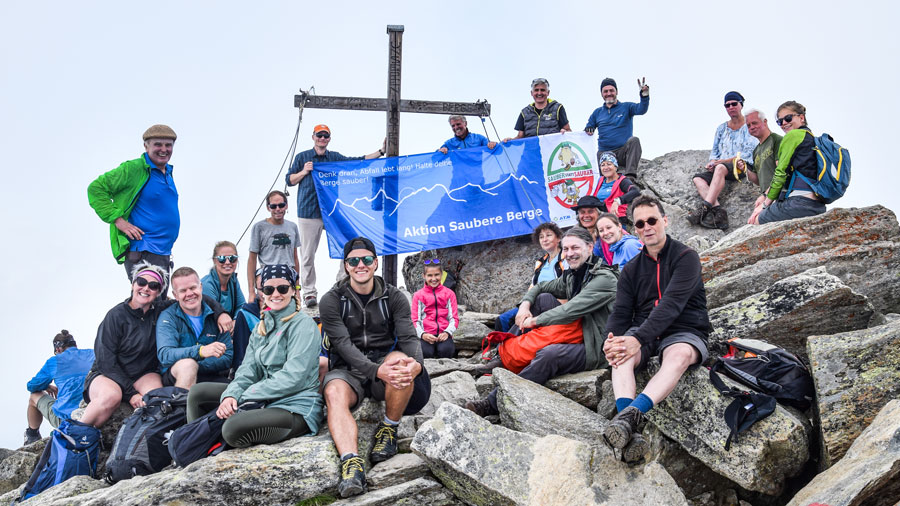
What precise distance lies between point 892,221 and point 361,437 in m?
7.37

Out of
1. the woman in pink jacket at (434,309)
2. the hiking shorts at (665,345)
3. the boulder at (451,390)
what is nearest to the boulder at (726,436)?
the hiking shorts at (665,345)

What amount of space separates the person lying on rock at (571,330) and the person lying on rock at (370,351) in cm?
85

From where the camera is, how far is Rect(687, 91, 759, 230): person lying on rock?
11.7 meters

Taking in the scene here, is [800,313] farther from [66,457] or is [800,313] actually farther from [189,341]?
[66,457]

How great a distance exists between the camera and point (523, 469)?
16.0ft

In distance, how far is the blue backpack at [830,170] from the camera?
8.67 meters

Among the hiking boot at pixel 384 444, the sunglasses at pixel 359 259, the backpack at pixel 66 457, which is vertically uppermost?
the sunglasses at pixel 359 259

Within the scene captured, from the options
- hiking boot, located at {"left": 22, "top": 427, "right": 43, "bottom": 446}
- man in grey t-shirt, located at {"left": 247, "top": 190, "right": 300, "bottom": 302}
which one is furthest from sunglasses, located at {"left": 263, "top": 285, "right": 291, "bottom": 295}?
hiking boot, located at {"left": 22, "top": 427, "right": 43, "bottom": 446}

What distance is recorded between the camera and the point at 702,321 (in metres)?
5.43

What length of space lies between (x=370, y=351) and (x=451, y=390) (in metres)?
1.50

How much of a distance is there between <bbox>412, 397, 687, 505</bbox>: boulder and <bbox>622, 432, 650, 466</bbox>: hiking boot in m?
0.12

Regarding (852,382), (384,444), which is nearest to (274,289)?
(384,444)

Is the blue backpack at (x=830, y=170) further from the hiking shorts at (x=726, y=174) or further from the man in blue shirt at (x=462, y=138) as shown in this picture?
the man in blue shirt at (x=462, y=138)

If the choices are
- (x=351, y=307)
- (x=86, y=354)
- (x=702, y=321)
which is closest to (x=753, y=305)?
(x=702, y=321)
